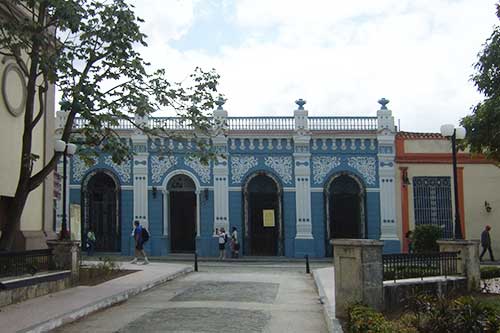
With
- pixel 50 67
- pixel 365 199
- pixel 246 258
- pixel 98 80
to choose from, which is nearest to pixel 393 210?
pixel 365 199

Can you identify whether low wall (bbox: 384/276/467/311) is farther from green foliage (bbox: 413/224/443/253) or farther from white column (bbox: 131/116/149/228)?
white column (bbox: 131/116/149/228)

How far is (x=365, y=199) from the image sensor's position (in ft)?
93.0

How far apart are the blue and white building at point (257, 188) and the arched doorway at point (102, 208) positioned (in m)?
0.05

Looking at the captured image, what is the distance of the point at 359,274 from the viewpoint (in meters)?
9.96

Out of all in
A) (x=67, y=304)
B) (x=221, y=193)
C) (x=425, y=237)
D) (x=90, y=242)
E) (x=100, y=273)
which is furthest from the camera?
(x=221, y=193)

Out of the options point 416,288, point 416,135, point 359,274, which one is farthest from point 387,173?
point 359,274

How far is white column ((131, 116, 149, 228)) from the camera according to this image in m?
28.4

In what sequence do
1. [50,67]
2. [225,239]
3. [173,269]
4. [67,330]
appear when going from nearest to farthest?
[67,330] < [50,67] < [173,269] < [225,239]

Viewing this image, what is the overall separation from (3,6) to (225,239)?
15.2 m

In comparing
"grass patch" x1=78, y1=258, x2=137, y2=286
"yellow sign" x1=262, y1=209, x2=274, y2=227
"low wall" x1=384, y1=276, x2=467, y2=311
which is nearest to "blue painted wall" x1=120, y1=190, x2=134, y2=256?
"yellow sign" x1=262, y1=209, x2=274, y2=227

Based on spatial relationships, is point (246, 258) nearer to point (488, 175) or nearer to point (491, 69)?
point (488, 175)

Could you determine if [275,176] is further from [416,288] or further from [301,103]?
[416,288]

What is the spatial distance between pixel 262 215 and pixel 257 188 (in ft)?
4.13

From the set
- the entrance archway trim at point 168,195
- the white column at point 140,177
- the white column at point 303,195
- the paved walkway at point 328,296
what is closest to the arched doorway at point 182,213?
the entrance archway trim at point 168,195
